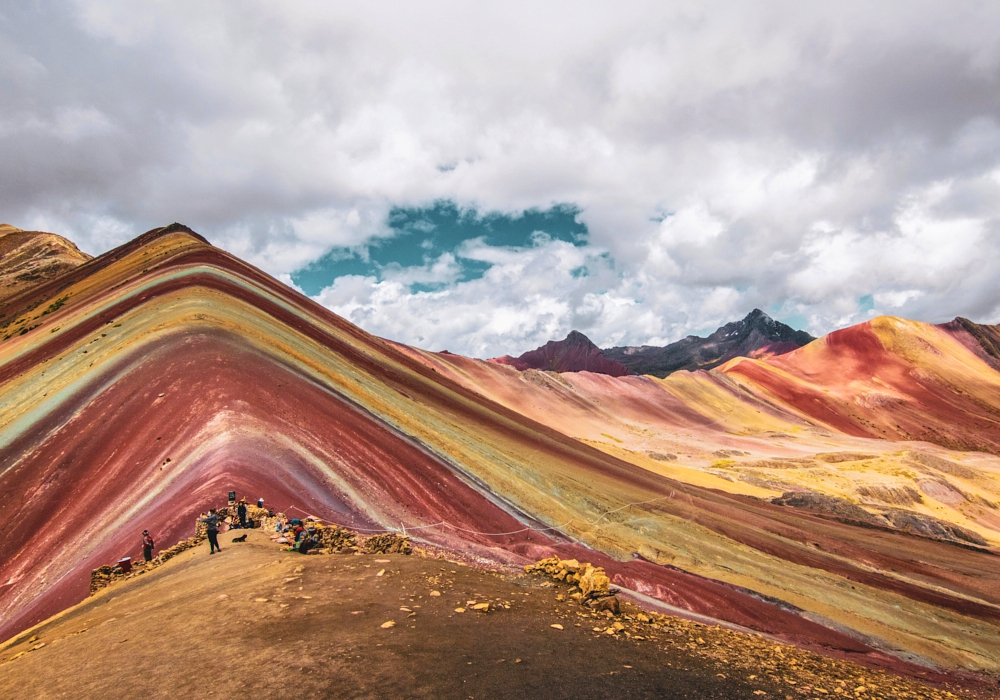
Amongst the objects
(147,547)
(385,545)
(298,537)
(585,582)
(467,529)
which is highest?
(298,537)

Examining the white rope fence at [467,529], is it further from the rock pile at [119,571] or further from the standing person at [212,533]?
the rock pile at [119,571]

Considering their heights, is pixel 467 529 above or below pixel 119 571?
below

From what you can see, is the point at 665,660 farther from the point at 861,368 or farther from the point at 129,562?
the point at 861,368

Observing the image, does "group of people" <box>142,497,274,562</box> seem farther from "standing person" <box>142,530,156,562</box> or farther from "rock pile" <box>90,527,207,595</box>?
"rock pile" <box>90,527,207,595</box>

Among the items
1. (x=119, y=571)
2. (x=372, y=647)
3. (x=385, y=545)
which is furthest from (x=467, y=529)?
(x=372, y=647)

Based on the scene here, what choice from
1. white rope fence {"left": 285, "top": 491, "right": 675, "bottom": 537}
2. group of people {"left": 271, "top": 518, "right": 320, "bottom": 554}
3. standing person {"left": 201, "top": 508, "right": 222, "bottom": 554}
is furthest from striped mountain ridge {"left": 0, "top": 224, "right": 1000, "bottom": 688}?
group of people {"left": 271, "top": 518, "right": 320, "bottom": 554}

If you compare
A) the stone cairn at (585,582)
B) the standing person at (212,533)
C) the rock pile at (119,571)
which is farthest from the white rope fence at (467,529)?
the stone cairn at (585,582)

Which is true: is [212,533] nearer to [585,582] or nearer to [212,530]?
[212,530]
